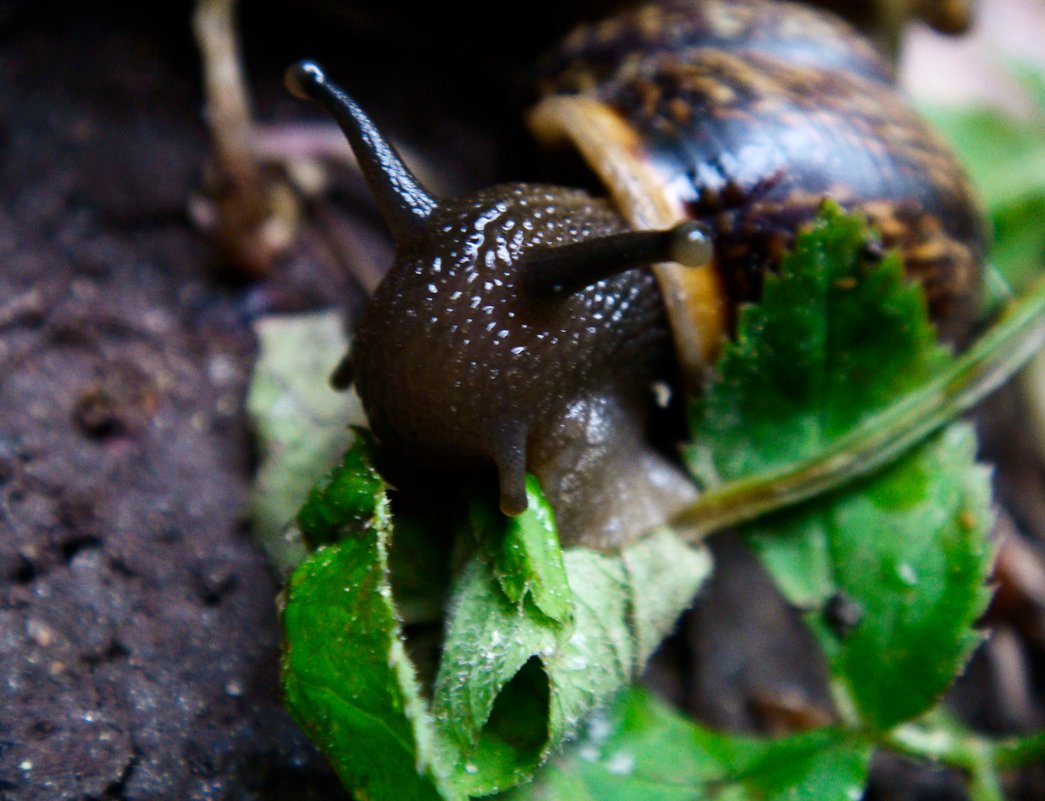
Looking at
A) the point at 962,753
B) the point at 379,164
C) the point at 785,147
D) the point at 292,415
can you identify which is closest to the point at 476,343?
the point at 379,164

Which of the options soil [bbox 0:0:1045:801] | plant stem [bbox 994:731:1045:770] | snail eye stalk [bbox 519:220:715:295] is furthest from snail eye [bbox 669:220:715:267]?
plant stem [bbox 994:731:1045:770]

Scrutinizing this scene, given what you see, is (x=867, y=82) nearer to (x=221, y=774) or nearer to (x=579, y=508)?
(x=579, y=508)

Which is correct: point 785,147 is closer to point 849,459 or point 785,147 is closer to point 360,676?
point 849,459

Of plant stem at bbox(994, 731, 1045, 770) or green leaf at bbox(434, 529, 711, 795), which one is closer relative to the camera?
green leaf at bbox(434, 529, 711, 795)

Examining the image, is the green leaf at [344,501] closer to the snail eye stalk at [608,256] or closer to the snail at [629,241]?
the snail at [629,241]

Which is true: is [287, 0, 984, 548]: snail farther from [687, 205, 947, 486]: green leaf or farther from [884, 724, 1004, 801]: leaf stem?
[884, 724, 1004, 801]: leaf stem

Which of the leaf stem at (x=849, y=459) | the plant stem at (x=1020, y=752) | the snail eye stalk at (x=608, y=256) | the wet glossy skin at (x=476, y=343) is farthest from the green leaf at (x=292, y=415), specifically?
the plant stem at (x=1020, y=752)
